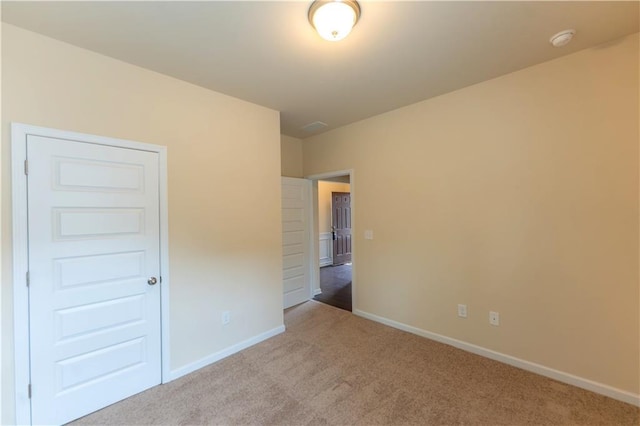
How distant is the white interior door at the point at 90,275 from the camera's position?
1.80 metres

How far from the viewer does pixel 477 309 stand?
105 inches

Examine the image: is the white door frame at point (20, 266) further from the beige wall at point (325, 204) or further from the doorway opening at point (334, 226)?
the beige wall at point (325, 204)

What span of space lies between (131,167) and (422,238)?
2.93m

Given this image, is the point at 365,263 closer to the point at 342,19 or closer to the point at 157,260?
the point at 157,260

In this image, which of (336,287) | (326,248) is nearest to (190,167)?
(336,287)

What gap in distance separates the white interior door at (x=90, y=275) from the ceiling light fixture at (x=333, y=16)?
1.69 m

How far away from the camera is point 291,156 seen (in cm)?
434

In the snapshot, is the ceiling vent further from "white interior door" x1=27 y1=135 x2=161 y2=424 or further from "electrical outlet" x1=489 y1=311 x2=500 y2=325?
"electrical outlet" x1=489 y1=311 x2=500 y2=325

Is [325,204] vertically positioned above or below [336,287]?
above

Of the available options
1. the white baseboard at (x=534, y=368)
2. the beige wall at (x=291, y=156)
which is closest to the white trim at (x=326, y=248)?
the beige wall at (x=291, y=156)

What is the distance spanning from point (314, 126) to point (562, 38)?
264 cm

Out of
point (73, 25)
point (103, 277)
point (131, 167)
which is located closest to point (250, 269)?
point (103, 277)

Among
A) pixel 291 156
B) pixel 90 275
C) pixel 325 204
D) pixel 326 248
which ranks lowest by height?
pixel 326 248

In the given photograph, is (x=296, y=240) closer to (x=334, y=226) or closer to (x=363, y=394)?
(x=363, y=394)
